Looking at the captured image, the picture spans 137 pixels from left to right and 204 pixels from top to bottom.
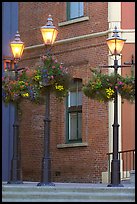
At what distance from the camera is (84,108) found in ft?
60.2

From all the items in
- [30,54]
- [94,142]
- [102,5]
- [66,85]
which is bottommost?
[94,142]

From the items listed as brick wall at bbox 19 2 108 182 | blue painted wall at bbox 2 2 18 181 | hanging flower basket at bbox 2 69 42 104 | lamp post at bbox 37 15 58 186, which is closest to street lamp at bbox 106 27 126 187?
lamp post at bbox 37 15 58 186

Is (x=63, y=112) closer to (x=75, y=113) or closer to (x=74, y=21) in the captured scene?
(x=75, y=113)

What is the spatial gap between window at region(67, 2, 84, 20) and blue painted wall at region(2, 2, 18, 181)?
184cm

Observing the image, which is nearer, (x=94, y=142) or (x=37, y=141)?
(x=94, y=142)

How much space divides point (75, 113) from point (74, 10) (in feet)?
11.8

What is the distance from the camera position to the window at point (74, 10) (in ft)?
63.0

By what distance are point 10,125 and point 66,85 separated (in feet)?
15.1

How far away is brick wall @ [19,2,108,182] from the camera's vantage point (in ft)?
58.5

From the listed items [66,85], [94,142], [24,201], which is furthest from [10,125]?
[24,201]

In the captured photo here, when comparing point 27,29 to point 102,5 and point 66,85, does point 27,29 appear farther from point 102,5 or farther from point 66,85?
point 66,85

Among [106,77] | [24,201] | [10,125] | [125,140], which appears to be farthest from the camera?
[10,125]

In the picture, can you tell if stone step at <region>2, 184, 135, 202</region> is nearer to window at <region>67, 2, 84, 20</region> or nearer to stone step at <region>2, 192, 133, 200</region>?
stone step at <region>2, 192, 133, 200</region>

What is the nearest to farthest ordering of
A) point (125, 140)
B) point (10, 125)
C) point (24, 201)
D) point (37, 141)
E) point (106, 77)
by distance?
1. point (24, 201)
2. point (106, 77)
3. point (125, 140)
4. point (10, 125)
5. point (37, 141)
